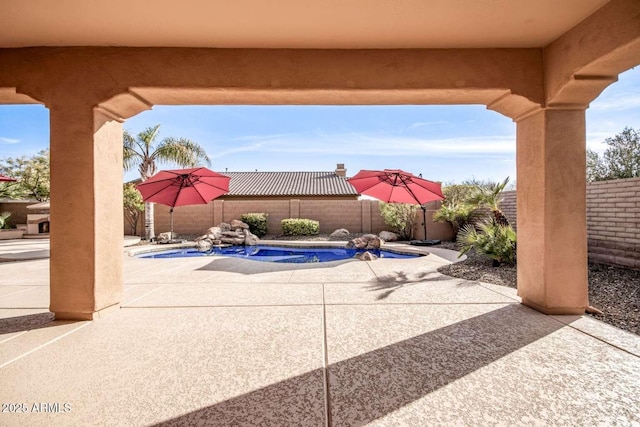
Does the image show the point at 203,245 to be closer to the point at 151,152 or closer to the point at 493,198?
the point at 151,152

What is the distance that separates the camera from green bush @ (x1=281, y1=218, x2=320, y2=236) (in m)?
13.7

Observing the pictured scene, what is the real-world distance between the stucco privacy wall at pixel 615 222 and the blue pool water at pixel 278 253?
171 inches

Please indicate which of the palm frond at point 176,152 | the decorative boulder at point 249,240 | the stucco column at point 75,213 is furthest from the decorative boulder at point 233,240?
the stucco column at point 75,213

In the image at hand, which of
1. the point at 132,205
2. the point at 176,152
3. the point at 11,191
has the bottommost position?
the point at 132,205

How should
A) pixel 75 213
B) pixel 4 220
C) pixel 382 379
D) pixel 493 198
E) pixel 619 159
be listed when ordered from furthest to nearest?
pixel 619 159
pixel 4 220
pixel 493 198
pixel 75 213
pixel 382 379

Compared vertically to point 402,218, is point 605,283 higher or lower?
lower

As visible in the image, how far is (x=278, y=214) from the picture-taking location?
48.4 ft

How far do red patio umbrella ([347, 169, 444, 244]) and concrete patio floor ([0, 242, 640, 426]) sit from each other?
16.4 ft

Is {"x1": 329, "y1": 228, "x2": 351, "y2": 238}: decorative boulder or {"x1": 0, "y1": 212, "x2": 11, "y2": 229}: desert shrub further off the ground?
{"x1": 0, "y1": 212, "x2": 11, "y2": 229}: desert shrub

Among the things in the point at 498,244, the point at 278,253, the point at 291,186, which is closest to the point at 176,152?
the point at 278,253

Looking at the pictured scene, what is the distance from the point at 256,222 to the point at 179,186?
18.3ft

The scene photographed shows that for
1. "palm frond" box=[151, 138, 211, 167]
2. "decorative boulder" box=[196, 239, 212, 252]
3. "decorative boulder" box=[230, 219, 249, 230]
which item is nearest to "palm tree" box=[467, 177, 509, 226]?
"decorative boulder" box=[196, 239, 212, 252]

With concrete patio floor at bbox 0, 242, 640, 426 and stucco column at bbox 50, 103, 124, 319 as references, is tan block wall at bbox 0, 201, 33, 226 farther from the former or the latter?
stucco column at bbox 50, 103, 124, 319

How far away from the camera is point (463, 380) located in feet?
6.49
